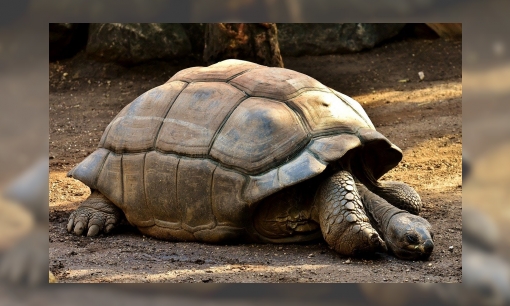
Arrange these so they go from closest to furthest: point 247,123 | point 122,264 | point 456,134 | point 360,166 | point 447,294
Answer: point 447,294, point 122,264, point 247,123, point 360,166, point 456,134

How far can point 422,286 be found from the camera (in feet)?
6.56

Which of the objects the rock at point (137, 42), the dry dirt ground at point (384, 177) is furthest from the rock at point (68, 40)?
the rock at point (137, 42)

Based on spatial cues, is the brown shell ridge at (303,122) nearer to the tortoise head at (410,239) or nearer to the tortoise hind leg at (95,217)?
the tortoise head at (410,239)

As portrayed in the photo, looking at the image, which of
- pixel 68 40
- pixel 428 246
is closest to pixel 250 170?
pixel 428 246

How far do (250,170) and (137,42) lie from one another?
6.85 meters

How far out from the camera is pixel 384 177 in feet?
19.4

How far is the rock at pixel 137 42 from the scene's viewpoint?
10.3m

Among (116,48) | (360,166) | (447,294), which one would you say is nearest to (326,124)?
(360,166)

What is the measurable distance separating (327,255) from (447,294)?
2.08 meters

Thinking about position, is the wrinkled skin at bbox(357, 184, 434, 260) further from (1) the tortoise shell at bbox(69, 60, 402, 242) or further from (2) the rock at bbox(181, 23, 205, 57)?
(2) the rock at bbox(181, 23, 205, 57)

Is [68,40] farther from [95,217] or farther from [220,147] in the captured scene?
[220,147]

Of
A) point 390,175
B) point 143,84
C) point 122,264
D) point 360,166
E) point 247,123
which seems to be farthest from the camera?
point 143,84

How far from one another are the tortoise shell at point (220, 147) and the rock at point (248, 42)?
3394 millimetres

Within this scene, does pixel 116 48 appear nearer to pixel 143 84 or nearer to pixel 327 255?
pixel 143 84
